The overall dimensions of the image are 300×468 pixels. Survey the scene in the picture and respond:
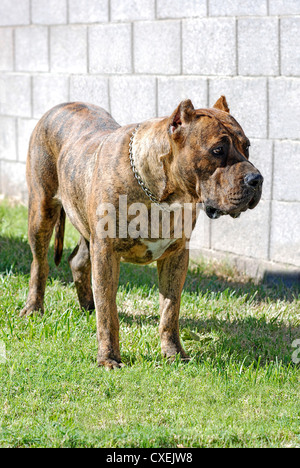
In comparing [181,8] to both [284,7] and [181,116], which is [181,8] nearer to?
[284,7]

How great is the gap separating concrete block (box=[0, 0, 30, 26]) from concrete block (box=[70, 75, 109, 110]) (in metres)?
1.23

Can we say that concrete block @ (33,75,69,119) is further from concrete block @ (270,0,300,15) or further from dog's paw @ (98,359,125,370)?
dog's paw @ (98,359,125,370)

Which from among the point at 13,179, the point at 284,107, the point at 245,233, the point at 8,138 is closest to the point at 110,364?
the point at 245,233

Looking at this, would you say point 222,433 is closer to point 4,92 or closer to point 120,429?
point 120,429

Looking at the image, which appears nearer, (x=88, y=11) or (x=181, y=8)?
(x=181, y=8)

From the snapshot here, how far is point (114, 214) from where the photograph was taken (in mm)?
4180

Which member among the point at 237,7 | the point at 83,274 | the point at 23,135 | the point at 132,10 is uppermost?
the point at 132,10

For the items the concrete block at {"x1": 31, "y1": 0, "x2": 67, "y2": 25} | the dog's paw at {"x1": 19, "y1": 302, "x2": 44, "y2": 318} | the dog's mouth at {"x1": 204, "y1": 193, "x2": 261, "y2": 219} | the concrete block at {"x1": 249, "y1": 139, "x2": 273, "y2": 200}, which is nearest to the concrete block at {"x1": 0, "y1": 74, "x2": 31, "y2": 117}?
the concrete block at {"x1": 31, "y1": 0, "x2": 67, "y2": 25}

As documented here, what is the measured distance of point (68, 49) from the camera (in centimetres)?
802

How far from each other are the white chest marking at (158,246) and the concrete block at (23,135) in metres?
4.76

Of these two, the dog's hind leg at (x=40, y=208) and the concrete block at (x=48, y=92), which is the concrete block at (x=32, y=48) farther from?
the dog's hind leg at (x=40, y=208)

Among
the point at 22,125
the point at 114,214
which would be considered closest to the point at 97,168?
the point at 114,214

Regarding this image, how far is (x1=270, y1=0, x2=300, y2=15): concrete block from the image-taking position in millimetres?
5656

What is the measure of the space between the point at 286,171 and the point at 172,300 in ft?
6.42
